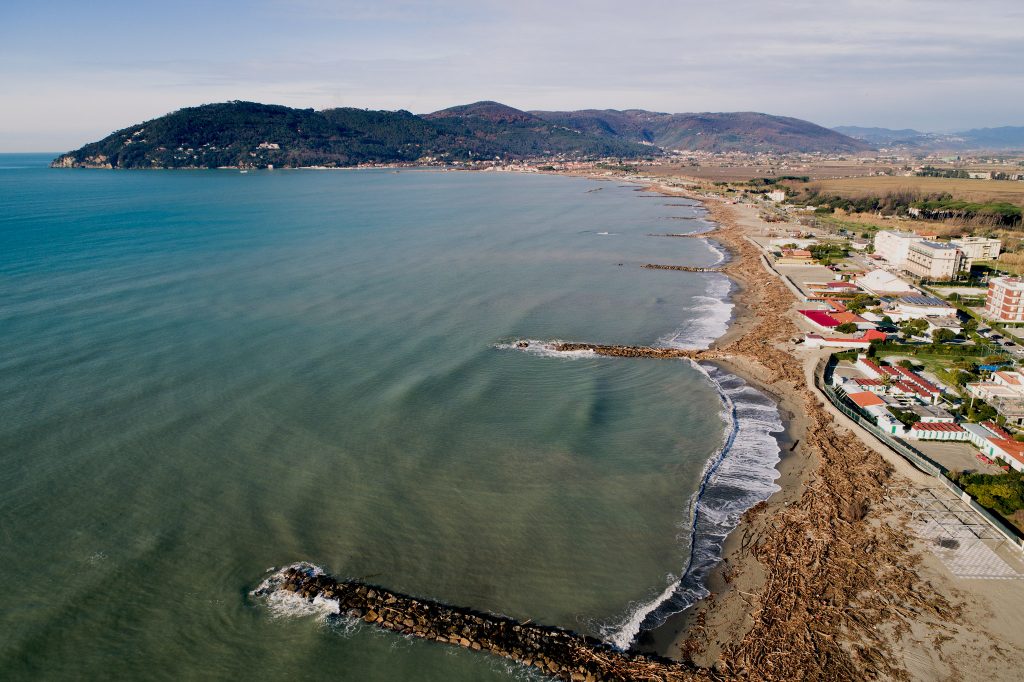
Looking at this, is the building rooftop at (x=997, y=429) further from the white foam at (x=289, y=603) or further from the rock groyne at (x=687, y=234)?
the rock groyne at (x=687, y=234)

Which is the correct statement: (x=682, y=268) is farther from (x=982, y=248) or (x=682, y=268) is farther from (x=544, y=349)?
(x=982, y=248)

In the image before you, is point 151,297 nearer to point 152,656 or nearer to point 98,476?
point 98,476

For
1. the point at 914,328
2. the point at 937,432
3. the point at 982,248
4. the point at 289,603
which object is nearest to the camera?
→ the point at 289,603

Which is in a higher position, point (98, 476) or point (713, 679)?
point (98, 476)

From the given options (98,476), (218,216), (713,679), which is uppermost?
(218,216)

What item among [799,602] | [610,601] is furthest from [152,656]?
[799,602]

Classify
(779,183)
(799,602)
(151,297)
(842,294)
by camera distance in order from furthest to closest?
(779,183)
(842,294)
(151,297)
(799,602)

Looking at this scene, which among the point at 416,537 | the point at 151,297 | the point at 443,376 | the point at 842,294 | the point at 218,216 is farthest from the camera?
the point at 218,216

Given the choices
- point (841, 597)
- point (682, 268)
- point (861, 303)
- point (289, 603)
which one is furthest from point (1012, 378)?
point (289, 603)
